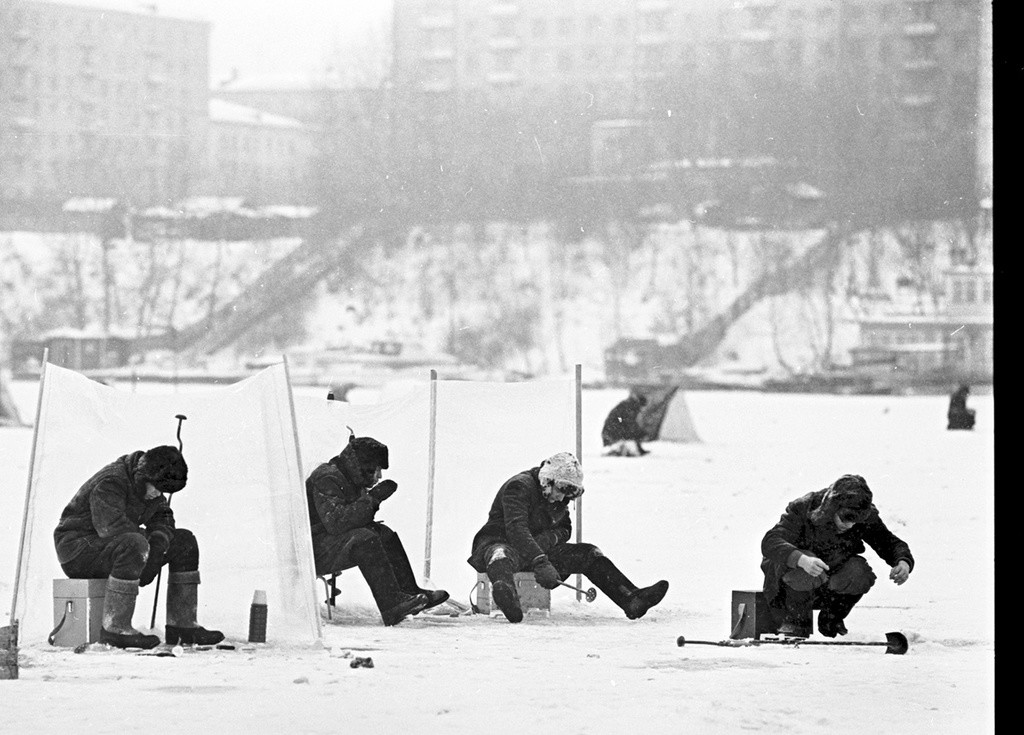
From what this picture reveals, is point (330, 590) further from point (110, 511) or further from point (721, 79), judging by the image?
point (721, 79)

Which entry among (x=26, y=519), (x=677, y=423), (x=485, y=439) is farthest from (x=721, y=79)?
(x=26, y=519)

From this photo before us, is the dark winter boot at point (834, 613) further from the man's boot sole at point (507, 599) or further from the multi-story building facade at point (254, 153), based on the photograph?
the multi-story building facade at point (254, 153)

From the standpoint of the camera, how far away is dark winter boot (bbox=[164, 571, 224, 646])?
4.40 metres

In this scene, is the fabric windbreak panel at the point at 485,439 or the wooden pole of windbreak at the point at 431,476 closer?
the wooden pole of windbreak at the point at 431,476

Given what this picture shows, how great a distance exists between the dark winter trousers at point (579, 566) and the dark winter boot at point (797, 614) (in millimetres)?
652

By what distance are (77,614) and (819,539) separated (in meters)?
1.98

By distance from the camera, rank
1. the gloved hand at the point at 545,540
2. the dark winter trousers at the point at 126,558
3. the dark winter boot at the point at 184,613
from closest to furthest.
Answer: the dark winter trousers at the point at 126,558
the dark winter boot at the point at 184,613
the gloved hand at the point at 545,540

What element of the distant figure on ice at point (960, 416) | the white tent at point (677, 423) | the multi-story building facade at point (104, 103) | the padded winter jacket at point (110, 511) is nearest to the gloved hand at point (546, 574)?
the padded winter jacket at point (110, 511)

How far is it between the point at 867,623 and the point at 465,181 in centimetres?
4574

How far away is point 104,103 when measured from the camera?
53.1 metres

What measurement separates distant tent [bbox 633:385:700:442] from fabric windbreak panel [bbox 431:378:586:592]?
7463mm

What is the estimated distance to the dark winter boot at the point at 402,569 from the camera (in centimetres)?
500

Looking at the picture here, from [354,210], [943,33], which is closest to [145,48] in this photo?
[354,210]
